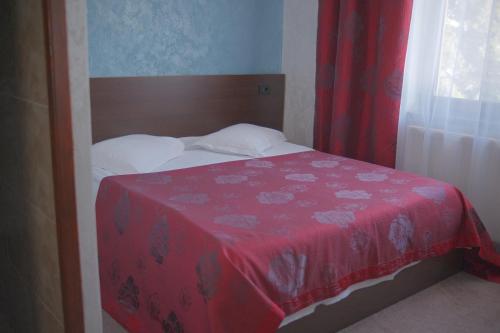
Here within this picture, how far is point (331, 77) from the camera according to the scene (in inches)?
149

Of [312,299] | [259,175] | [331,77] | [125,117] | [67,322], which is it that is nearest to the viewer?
[67,322]

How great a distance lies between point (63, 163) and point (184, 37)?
2775 millimetres

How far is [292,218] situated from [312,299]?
36 centimetres

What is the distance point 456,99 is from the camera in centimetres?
314

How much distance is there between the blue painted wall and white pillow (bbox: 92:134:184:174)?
569 mm

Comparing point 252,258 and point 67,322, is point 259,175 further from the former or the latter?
point 67,322

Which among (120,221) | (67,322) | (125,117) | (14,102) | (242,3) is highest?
(242,3)

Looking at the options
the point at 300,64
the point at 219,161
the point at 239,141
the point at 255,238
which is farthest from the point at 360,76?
the point at 255,238

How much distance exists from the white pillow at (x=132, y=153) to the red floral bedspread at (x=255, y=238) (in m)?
0.15

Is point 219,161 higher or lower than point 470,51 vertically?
lower

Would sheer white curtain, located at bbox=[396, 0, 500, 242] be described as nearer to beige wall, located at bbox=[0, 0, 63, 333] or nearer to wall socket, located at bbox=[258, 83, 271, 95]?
wall socket, located at bbox=[258, 83, 271, 95]

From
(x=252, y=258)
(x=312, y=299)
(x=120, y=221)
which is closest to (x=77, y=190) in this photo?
(x=252, y=258)

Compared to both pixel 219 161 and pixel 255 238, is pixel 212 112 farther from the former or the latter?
pixel 255 238

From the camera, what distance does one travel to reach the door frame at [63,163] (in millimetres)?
989
